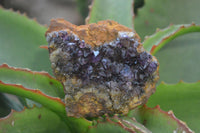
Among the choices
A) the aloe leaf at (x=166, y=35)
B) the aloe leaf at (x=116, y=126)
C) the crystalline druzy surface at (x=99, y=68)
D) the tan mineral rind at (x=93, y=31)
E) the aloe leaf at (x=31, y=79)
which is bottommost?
the aloe leaf at (x=116, y=126)

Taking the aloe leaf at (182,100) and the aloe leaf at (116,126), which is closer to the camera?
the aloe leaf at (116,126)

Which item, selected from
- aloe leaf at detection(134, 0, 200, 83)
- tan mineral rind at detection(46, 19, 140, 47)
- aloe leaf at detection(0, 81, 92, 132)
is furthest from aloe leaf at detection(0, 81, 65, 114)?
aloe leaf at detection(134, 0, 200, 83)

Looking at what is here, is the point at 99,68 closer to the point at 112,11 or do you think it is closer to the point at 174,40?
the point at 112,11

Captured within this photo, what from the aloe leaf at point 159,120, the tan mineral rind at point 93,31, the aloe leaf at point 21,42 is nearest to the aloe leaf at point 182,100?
the aloe leaf at point 159,120

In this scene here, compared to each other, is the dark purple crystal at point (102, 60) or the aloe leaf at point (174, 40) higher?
the aloe leaf at point (174, 40)

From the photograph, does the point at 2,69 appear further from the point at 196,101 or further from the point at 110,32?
the point at 196,101

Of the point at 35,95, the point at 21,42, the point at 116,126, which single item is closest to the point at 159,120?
the point at 116,126

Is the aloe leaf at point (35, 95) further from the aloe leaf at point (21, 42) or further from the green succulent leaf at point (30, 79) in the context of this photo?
the aloe leaf at point (21, 42)
